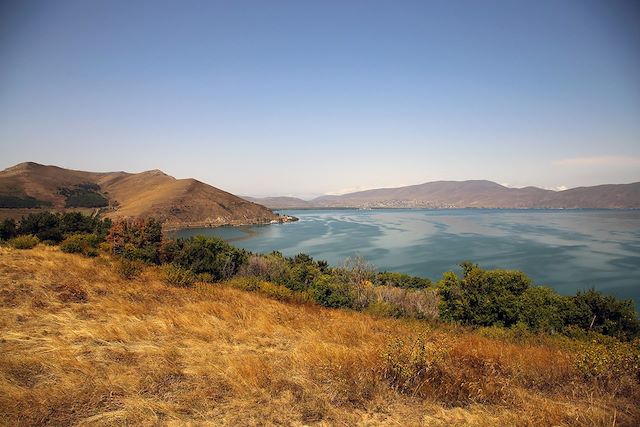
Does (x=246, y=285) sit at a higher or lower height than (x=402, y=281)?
higher

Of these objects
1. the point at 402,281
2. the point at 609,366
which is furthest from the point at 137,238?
the point at 402,281

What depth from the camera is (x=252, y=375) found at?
498 cm

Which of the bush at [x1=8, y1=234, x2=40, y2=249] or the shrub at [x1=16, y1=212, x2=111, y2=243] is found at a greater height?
the shrub at [x1=16, y1=212, x2=111, y2=243]

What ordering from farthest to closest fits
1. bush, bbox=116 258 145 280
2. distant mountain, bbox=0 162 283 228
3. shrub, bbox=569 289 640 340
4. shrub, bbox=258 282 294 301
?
distant mountain, bbox=0 162 283 228
shrub, bbox=569 289 640 340
shrub, bbox=258 282 294 301
bush, bbox=116 258 145 280

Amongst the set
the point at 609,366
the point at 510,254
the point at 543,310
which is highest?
the point at 609,366

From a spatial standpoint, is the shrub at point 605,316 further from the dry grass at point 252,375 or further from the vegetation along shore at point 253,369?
the dry grass at point 252,375

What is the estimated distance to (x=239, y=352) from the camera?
6.12 meters

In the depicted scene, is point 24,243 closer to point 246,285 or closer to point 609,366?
point 246,285

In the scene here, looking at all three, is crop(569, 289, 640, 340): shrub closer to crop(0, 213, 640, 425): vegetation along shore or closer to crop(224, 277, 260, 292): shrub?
crop(0, 213, 640, 425): vegetation along shore

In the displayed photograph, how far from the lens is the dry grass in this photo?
4.09 m

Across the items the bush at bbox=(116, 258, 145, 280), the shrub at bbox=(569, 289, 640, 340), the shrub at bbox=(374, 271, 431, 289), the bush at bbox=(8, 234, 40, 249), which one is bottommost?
the shrub at bbox=(374, 271, 431, 289)

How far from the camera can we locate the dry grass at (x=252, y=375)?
4086 mm

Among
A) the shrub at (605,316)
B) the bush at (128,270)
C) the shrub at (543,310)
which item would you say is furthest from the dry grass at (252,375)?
the shrub at (605,316)

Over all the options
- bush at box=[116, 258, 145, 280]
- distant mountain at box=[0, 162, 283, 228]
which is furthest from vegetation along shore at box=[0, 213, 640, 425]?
distant mountain at box=[0, 162, 283, 228]
